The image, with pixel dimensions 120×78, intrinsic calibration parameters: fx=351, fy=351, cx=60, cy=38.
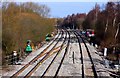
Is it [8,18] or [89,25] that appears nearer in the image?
[8,18]

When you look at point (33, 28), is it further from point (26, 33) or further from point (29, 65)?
point (29, 65)

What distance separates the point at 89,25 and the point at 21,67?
6150 centimetres

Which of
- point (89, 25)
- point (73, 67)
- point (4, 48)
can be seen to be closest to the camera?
point (73, 67)

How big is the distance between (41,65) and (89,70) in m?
4.09

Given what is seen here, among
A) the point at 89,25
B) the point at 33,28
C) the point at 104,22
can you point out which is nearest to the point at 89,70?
the point at 33,28

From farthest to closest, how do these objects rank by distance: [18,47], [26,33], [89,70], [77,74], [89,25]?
[89,25], [26,33], [18,47], [89,70], [77,74]

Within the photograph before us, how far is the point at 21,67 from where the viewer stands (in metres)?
23.8

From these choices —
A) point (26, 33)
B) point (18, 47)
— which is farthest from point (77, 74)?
point (26, 33)

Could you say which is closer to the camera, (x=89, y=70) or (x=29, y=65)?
(x=89, y=70)

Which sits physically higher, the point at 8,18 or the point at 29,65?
the point at 8,18

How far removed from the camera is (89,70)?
22469 millimetres

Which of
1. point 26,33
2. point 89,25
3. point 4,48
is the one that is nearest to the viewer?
point 4,48

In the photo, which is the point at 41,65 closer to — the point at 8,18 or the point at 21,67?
the point at 21,67

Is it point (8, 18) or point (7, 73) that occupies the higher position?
point (8, 18)
